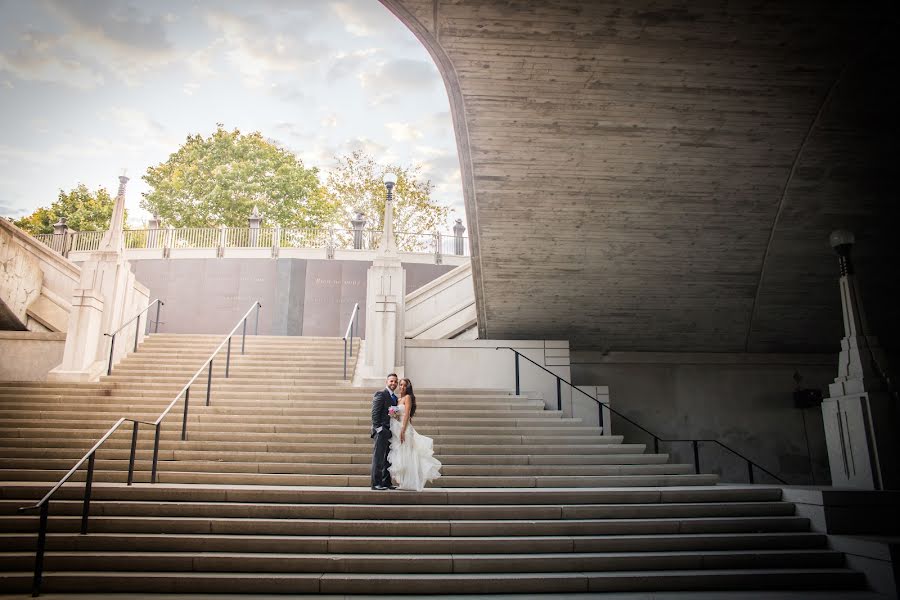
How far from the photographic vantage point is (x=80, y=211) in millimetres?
33906

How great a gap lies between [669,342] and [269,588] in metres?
12.6

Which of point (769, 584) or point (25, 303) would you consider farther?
point (25, 303)

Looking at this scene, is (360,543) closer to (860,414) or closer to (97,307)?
(860,414)

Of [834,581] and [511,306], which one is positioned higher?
[511,306]

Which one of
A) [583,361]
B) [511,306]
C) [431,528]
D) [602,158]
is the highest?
[602,158]

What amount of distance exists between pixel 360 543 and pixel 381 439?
1721 mm

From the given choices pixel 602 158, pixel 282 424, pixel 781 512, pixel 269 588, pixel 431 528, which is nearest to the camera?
pixel 269 588

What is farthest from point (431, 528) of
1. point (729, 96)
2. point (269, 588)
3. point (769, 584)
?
point (729, 96)

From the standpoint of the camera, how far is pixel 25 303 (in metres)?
15.1

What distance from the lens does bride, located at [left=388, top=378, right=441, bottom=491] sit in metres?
7.69

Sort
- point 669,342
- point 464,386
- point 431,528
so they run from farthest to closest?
point 669,342
point 464,386
point 431,528

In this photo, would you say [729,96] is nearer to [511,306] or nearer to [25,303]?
[511,306]

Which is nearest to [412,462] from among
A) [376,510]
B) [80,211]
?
[376,510]

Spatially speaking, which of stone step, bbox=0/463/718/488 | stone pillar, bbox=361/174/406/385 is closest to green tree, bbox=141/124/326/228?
stone pillar, bbox=361/174/406/385
